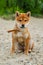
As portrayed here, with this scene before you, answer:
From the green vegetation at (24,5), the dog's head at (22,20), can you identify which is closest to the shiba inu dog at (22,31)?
the dog's head at (22,20)

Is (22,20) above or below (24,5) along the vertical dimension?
above

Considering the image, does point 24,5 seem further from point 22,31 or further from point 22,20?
point 22,20

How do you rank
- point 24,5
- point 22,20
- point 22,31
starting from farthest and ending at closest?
point 24,5
point 22,31
point 22,20

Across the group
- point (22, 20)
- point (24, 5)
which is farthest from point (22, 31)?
point (24, 5)

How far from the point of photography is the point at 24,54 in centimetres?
529

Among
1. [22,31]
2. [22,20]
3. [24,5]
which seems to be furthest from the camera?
[24,5]

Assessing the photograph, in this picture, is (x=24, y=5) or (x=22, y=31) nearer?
(x=22, y=31)

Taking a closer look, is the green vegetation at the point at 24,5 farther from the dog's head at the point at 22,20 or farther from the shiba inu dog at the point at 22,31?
the dog's head at the point at 22,20

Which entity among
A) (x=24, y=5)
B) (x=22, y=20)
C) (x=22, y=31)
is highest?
(x=22, y=20)

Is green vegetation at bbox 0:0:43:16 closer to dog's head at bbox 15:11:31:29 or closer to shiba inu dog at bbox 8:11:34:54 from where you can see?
shiba inu dog at bbox 8:11:34:54

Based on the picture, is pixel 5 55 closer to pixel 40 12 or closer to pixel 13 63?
pixel 13 63

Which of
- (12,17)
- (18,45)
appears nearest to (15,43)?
(18,45)

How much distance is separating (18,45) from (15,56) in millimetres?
323

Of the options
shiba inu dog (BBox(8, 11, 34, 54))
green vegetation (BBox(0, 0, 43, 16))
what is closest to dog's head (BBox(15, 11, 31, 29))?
shiba inu dog (BBox(8, 11, 34, 54))
